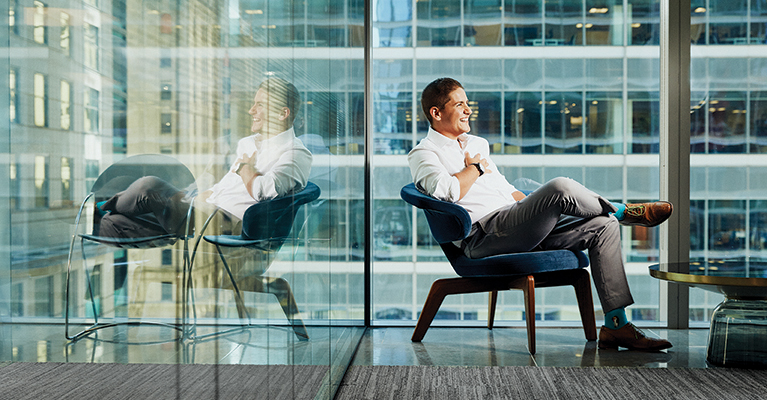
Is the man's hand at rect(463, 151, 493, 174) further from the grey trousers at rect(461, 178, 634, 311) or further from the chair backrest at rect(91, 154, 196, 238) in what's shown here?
the chair backrest at rect(91, 154, 196, 238)

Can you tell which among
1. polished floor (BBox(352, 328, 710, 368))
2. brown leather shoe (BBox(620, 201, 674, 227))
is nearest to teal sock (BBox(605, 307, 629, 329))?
polished floor (BBox(352, 328, 710, 368))

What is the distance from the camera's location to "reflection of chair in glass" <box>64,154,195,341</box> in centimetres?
47

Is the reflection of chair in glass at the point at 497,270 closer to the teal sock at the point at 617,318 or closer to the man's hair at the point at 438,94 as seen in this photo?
the teal sock at the point at 617,318

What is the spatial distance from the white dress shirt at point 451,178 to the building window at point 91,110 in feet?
6.57

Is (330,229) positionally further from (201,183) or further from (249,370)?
(201,183)

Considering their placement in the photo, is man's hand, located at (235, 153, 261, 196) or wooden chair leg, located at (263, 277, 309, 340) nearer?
man's hand, located at (235, 153, 261, 196)

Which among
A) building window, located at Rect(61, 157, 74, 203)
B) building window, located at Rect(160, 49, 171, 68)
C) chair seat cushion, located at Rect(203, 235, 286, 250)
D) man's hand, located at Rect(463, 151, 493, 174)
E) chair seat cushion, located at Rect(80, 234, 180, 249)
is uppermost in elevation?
man's hand, located at Rect(463, 151, 493, 174)

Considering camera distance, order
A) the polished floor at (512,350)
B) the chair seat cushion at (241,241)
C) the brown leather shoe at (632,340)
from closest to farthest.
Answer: the chair seat cushion at (241,241) < the polished floor at (512,350) < the brown leather shoe at (632,340)

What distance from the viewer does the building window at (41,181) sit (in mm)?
422

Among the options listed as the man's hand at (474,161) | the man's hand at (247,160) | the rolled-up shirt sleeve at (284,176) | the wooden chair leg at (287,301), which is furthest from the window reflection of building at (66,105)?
the man's hand at (474,161)

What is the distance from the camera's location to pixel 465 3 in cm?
309

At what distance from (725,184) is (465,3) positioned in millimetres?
1681

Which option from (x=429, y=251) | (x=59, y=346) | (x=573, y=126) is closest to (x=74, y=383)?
(x=59, y=346)

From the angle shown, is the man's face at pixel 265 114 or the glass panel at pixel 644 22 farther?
the glass panel at pixel 644 22
